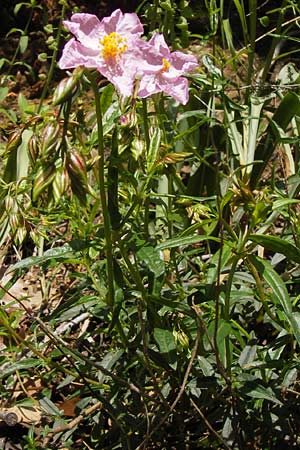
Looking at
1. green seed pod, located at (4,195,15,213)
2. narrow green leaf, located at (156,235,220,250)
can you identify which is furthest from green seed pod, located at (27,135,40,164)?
narrow green leaf, located at (156,235,220,250)

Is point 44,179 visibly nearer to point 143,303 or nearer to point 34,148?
point 34,148

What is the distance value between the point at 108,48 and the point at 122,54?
4 centimetres

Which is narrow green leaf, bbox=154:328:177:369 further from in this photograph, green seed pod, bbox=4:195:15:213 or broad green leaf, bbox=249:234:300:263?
Answer: green seed pod, bbox=4:195:15:213

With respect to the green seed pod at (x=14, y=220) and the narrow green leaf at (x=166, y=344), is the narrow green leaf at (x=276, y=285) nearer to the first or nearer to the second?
the narrow green leaf at (x=166, y=344)

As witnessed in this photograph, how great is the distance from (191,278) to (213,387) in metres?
0.46

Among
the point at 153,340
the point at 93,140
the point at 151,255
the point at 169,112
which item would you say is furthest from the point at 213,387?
the point at 169,112

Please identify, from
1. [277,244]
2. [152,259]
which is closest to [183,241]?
[152,259]

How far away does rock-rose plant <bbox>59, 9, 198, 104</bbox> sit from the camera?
145 cm

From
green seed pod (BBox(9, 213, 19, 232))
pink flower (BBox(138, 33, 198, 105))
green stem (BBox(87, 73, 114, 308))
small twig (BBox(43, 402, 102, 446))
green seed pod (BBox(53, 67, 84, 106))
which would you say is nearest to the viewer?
green seed pod (BBox(53, 67, 84, 106))

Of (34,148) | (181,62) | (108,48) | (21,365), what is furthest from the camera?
(21,365)

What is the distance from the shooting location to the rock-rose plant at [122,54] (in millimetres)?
1452

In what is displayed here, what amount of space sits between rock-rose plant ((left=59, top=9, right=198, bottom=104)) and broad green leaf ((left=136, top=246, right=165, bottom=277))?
1.08 feet

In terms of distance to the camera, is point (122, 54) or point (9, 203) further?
point (9, 203)

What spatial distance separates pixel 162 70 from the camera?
1.61 m
